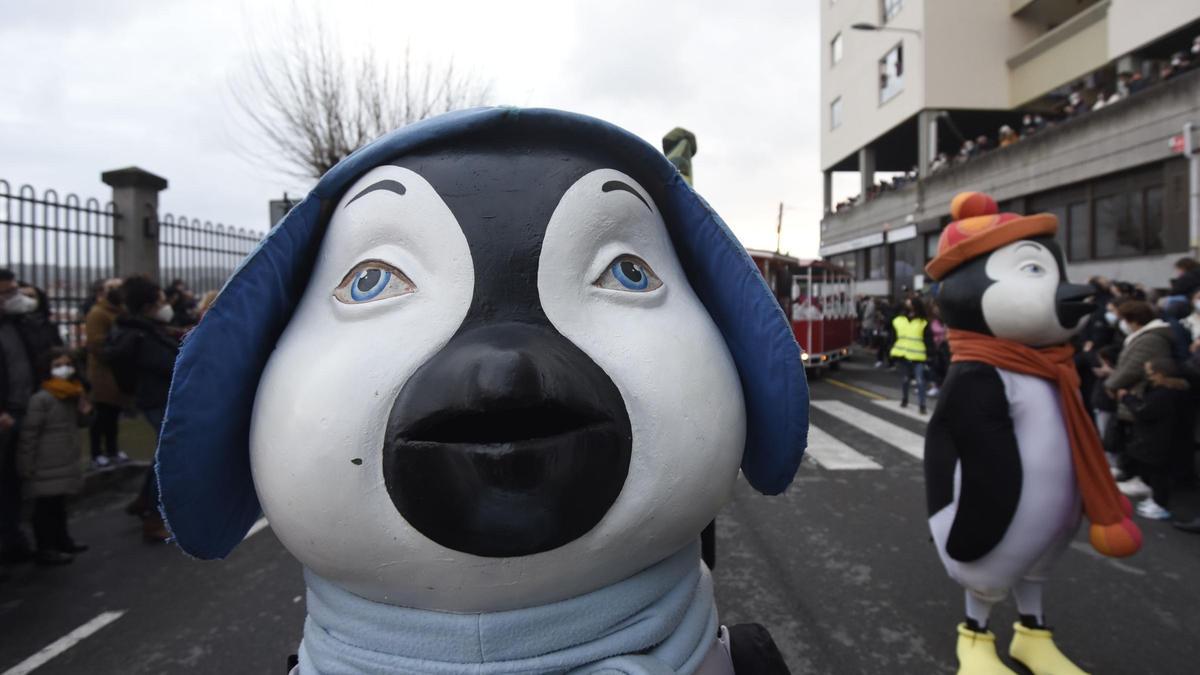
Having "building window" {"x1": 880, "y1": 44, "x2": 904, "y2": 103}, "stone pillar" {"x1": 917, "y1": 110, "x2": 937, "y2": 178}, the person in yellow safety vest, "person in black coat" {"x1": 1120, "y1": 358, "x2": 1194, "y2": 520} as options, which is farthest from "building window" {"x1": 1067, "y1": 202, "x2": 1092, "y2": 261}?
"person in black coat" {"x1": 1120, "y1": 358, "x2": 1194, "y2": 520}

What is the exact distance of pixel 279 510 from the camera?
1088mm

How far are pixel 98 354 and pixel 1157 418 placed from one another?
720cm

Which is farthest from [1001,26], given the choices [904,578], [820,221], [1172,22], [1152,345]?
[904,578]

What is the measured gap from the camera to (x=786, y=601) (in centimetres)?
337

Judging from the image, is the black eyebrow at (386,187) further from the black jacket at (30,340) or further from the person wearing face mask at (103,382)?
the person wearing face mask at (103,382)

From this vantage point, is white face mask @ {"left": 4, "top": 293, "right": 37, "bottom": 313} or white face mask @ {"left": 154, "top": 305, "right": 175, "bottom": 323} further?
white face mask @ {"left": 154, "top": 305, "right": 175, "bottom": 323}

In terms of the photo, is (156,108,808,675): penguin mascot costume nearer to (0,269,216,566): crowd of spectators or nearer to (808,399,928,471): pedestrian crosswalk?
(0,269,216,566): crowd of spectators

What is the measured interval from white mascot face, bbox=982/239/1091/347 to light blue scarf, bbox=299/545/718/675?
73.1 inches

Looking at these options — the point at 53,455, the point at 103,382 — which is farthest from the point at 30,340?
the point at 103,382

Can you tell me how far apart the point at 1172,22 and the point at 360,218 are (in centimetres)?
1758

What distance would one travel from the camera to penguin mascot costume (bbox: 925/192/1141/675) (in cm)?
236

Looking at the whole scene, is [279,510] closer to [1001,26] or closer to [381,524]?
[381,524]

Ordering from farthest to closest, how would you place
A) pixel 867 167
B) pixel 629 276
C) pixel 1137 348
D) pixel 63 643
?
pixel 867 167
pixel 1137 348
pixel 63 643
pixel 629 276

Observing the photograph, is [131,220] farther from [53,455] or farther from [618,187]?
[618,187]
